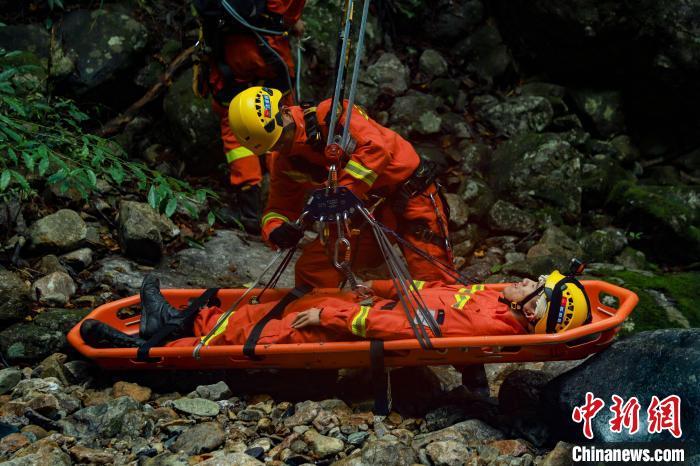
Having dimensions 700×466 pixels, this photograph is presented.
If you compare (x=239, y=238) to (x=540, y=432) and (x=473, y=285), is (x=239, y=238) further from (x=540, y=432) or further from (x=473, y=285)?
(x=540, y=432)

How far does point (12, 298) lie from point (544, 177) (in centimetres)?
466

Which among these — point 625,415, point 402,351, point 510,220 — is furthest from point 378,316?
point 510,220

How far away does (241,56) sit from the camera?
480cm

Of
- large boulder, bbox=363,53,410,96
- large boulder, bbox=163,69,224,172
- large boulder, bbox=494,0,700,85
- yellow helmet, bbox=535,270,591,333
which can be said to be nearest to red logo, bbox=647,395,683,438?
yellow helmet, bbox=535,270,591,333

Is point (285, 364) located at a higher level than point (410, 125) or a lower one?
lower

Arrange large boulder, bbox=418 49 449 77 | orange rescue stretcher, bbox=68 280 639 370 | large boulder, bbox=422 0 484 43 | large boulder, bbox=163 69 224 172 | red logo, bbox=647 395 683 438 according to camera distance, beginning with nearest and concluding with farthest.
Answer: red logo, bbox=647 395 683 438, orange rescue stretcher, bbox=68 280 639 370, large boulder, bbox=163 69 224 172, large boulder, bbox=418 49 449 77, large boulder, bbox=422 0 484 43

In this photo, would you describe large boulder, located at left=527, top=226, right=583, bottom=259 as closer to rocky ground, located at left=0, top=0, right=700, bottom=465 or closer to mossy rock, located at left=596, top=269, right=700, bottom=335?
rocky ground, located at left=0, top=0, right=700, bottom=465

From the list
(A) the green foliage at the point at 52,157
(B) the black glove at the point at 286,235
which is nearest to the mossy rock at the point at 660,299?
(B) the black glove at the point at 286,235

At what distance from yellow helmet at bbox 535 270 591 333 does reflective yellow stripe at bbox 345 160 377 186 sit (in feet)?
3.82

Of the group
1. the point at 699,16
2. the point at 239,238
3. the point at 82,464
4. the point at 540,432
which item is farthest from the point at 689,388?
the point at 699,16

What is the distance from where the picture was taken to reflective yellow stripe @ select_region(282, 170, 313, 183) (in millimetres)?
3859

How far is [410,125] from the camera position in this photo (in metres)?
6.51

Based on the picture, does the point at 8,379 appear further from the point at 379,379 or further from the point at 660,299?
the point at 660,299

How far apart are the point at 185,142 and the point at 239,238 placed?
1246mm
